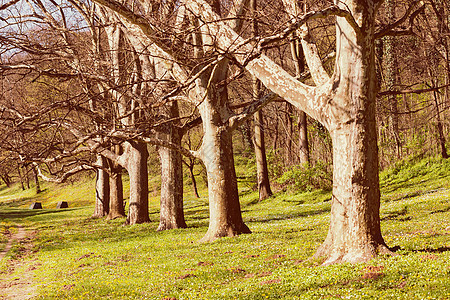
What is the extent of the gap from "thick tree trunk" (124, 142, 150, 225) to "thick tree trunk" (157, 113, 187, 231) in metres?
4.08

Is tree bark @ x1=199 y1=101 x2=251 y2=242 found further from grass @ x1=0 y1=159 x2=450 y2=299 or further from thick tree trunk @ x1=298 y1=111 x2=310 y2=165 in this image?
thick tree trunk @ x1=298 y1=111 x2=310 y2=165

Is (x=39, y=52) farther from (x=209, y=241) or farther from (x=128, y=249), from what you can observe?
(x=209, y=241)

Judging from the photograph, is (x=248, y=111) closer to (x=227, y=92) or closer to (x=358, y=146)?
(x=227, y=92)

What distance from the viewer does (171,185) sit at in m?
19.9

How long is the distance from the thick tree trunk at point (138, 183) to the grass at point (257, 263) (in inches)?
64.6

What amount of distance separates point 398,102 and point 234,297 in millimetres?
25342

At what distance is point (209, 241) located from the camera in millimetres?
14766

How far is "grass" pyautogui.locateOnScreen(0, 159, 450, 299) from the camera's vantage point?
7215mm

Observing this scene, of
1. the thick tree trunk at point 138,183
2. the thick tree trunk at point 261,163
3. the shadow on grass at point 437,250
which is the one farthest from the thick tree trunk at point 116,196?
the shadow on grass at point 437,250

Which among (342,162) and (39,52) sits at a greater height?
(39,52)

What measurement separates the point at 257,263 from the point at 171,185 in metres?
9.95

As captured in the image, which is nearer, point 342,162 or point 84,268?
point 342,162

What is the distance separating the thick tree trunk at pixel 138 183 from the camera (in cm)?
2392

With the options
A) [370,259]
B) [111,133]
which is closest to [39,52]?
[111,133]
